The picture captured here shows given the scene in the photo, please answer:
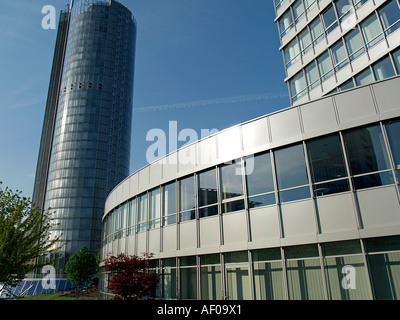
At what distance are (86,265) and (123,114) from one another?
199ft

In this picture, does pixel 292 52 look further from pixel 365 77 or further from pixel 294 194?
pixel 294 194

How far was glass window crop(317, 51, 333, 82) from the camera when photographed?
72.8ft

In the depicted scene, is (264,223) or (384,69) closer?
(264,223)

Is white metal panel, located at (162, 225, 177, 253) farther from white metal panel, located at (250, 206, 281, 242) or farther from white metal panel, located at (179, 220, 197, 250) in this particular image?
white metal panel, located at (250, 206, 281, 242)

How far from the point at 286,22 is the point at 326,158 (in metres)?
19.7

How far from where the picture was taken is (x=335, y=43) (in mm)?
21578

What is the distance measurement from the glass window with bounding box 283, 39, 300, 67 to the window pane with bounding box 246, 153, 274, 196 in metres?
15.7

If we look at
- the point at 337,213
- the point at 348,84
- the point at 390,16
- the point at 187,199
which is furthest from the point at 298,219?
the point at 390,16

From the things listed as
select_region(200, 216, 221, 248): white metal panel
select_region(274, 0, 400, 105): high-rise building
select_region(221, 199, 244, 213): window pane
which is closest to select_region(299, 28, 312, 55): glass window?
select_region(274, 0, 400, 105): high-rise building

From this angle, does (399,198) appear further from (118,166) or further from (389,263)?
(118,166)

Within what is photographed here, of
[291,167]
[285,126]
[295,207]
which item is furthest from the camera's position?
[285,126]

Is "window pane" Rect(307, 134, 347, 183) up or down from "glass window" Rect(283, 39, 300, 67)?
down

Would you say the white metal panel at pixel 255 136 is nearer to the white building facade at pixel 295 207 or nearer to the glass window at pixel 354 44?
the white building facade at pixel 295 207
